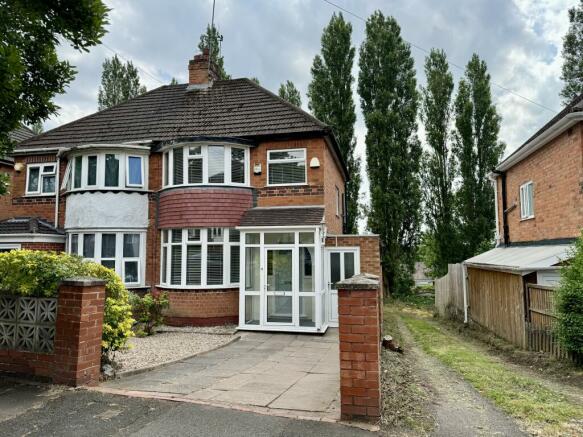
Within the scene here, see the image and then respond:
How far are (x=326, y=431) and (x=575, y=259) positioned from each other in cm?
681

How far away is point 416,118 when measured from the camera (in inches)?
977

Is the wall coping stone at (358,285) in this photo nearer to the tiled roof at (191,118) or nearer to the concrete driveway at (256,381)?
the concrete driveway at (256,381)

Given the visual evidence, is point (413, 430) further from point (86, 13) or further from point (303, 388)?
point (86, 13)

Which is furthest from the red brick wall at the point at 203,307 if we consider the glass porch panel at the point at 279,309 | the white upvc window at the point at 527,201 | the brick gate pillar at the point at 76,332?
the white upvc window at the point at 527,201

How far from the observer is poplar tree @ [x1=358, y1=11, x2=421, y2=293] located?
23.5 m

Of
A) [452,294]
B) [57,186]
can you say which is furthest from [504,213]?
[57,186]

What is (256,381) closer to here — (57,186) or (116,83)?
(57,186)

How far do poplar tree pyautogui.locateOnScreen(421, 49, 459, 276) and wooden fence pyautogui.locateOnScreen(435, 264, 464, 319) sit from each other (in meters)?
6.05

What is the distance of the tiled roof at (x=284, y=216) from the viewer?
10648mm

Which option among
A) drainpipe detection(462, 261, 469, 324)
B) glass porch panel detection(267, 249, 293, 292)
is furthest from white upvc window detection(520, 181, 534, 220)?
glass porch panel detection(267, 249, 293, 292)

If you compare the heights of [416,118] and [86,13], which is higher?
[416,118]

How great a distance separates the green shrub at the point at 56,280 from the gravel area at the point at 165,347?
0.55m

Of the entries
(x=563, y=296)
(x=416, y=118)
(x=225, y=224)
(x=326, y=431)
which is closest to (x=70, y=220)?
(x=225, y=224)

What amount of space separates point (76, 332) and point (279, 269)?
20.9ft
